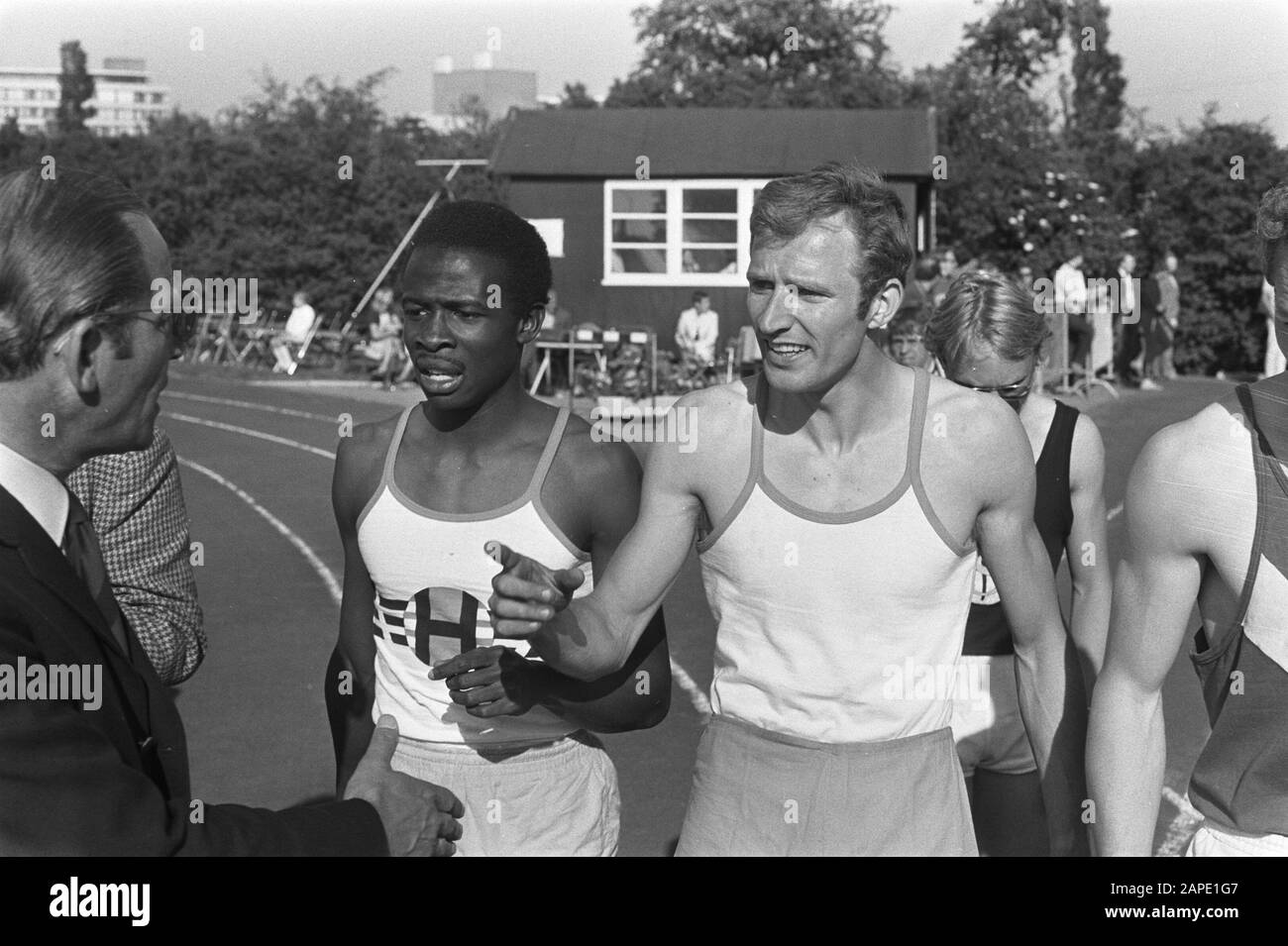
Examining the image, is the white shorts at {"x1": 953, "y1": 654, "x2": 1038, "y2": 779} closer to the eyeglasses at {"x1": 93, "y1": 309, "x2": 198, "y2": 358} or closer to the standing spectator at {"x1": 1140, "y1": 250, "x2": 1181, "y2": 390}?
the eyeglasses at {"x1": 93, "y1": 309, "x2": 198, "y2": 358}

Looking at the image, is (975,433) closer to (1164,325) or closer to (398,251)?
(1164,325)

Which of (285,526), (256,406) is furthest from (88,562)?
(256,406)

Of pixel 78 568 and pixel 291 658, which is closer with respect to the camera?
pixel 78 568

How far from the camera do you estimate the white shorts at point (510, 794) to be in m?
3.11

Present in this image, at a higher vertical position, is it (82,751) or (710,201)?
(710,201)

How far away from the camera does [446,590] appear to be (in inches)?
124

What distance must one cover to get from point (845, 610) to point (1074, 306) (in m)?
17.6

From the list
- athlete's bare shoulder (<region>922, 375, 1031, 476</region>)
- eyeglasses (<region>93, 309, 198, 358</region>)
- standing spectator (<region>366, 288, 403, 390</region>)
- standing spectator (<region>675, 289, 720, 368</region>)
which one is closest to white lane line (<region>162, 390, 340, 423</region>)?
standing spectator (<region>366, 288, 403, 390</region>)

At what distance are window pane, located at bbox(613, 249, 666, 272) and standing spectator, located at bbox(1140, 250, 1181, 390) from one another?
7.81m

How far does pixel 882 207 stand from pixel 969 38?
35125mm

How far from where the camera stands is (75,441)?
2029 mm

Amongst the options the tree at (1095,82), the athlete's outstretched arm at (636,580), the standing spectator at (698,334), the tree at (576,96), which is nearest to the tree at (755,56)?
the tree at (576,96)

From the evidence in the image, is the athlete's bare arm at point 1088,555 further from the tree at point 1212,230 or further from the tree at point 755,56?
the tree at point 755,56
